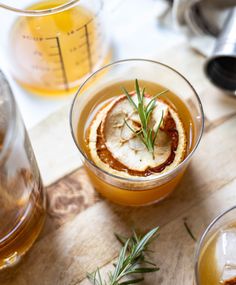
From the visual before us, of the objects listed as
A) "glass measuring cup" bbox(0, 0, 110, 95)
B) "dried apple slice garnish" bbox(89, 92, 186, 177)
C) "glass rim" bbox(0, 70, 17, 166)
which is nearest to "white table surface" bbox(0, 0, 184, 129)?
"glass measuring cup" bbox(0, 0, 110, 95)

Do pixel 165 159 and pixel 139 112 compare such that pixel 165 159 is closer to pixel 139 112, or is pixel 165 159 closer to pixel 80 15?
pixel 139 112

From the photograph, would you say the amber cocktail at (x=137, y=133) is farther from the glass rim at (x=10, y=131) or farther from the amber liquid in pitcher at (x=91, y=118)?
the glass rim at (x=10, y=131)

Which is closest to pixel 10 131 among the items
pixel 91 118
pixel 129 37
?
pixel 91 118

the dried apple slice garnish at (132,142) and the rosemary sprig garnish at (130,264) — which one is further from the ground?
the dried apple slice garnish at (132,142)

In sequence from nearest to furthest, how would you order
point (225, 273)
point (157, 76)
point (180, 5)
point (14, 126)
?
point (14, 126) → point (225, 273) → point (157, 76) → point (180, 5)

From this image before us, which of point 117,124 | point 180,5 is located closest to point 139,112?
point 117,124

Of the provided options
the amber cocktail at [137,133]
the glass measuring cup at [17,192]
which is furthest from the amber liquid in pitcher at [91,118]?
the glass measuring cup at [17,192]

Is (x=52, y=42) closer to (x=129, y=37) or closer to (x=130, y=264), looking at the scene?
(x=129, y=37)
